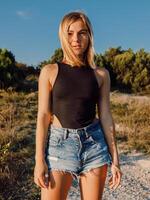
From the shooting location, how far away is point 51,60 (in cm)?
2217

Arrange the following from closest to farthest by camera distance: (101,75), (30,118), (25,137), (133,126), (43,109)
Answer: (43,109) < (101,75) < (25,137) < (133,126) < (30,118)

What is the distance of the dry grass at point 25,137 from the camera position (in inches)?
227

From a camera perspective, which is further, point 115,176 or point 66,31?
point 115,176

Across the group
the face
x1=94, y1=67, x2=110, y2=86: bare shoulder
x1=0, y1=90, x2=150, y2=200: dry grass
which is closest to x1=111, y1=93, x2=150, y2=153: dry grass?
x1=0, y1=90, x2=150, y2=200: dry grass

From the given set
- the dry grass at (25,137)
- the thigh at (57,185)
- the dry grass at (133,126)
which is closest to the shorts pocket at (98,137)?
the thigh at (57,185)

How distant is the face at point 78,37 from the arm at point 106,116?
0.19 meters

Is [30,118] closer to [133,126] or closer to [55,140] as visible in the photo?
[133,126]

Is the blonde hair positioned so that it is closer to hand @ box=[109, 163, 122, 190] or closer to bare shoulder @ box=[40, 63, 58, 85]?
bare shoulder @ box=[40, 63, 58, 85]

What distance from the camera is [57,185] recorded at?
2832mm

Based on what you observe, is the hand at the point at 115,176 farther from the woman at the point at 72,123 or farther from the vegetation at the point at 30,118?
the vegetation at the point at 30,118

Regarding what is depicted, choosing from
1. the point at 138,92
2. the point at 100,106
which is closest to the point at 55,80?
the point at 100,106

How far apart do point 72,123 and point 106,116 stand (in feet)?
0.89

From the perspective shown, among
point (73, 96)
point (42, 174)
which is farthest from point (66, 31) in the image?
point (42, 174)

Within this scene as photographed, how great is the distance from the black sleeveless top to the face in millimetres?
116
